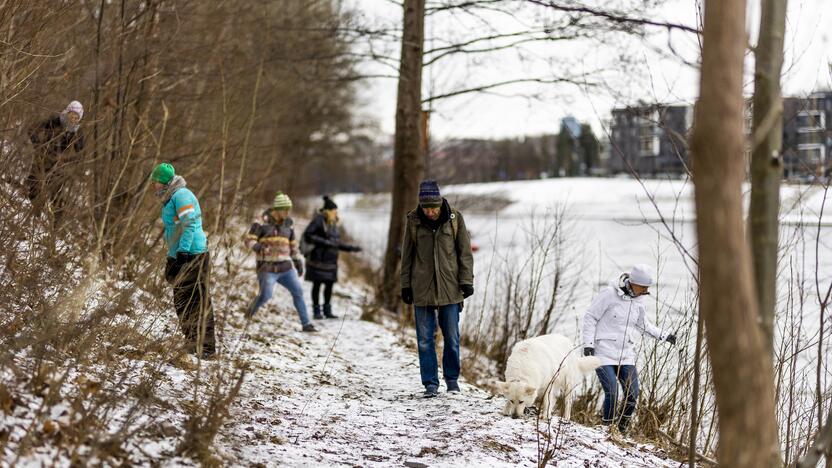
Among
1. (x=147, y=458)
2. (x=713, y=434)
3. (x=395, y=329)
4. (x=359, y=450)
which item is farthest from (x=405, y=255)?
(x=395, y=329)

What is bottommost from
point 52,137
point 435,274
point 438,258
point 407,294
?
point 407,294

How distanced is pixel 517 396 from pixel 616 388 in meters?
1.20

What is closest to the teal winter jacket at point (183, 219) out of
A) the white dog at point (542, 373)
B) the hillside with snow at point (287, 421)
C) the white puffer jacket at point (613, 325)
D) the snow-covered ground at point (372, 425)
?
the hillside with snow at point (287, 421)

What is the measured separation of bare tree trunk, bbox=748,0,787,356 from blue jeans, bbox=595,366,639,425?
142 inches

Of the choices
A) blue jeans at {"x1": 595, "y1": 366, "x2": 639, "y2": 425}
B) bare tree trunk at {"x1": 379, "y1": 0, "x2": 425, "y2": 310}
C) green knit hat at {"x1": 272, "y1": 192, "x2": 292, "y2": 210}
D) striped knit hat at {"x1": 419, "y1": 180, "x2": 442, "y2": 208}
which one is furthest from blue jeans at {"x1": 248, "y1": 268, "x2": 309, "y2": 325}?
blue jeans at {"x1": 595, "y1": 366, "x2": 639, "y2": 425}

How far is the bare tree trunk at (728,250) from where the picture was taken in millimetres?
3271

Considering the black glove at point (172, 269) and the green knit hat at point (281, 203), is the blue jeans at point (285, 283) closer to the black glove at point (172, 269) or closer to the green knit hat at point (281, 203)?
the green knit hat at point (281, 203)

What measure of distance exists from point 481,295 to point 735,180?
11.0 m

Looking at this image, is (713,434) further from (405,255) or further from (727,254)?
(727,254)

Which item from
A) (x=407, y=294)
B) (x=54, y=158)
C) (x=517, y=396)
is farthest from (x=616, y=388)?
(x=54, y=158)

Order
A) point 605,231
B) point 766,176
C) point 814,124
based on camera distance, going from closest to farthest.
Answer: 1. point 766,176
2. point 814,124
3. point 605,231

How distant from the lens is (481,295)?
1424 cm

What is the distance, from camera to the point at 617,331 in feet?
24.8

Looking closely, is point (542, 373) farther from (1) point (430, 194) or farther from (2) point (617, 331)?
(1) point (430, 194)
